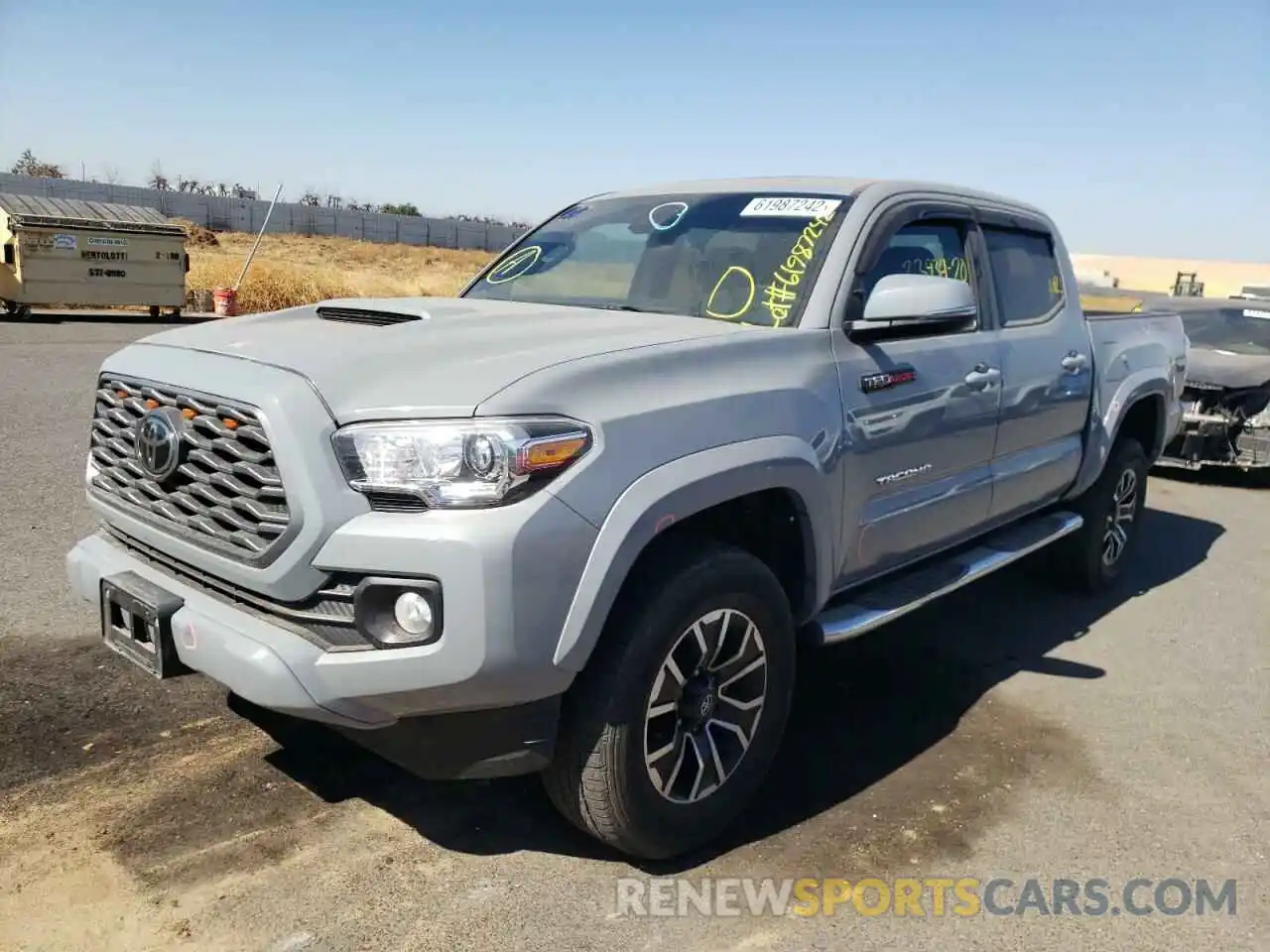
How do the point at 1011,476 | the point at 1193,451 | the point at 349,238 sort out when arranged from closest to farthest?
the point at 1011,476
the point at 1193,451
the point at 349,238

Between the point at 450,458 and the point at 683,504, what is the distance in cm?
65

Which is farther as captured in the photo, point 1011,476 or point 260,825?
point 1011,476

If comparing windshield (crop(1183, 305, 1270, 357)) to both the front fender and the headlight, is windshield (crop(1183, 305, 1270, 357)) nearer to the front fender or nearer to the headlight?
the front fender

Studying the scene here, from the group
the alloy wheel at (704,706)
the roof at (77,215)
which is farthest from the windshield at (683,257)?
the roof at (77,215)

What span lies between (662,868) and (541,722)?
0.72m

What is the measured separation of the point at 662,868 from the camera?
3.06m

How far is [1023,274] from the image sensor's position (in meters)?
4.91

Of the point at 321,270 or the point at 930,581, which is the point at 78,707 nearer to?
the point at 930,581

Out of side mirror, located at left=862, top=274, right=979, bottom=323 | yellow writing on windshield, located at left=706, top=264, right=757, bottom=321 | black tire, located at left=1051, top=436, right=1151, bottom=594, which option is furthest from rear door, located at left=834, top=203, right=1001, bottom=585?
black tire, located at left=1051, top=436, right=1151, bottom=594

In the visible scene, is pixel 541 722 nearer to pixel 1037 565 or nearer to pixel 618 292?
pixel 618 292

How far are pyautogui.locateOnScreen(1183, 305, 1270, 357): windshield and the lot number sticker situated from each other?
7353 mm

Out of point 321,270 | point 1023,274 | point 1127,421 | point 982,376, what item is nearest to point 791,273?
point 982,376

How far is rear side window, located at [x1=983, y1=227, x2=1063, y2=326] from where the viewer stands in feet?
15.3

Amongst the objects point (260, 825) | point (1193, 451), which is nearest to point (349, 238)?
point (1193, 451)
